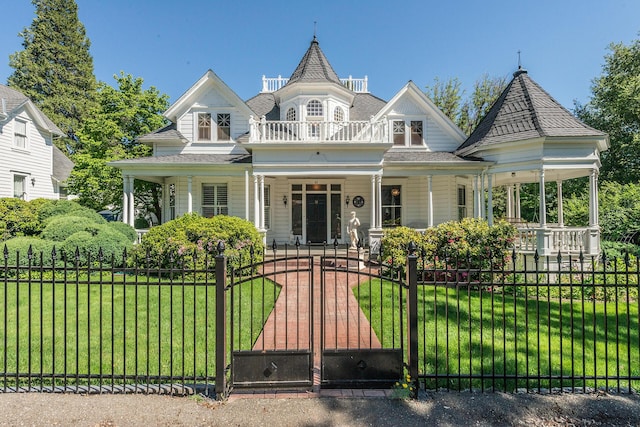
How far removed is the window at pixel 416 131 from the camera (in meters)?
15.8

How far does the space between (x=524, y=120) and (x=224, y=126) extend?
12.9 m

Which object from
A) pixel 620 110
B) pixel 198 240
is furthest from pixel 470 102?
pixel 198 240

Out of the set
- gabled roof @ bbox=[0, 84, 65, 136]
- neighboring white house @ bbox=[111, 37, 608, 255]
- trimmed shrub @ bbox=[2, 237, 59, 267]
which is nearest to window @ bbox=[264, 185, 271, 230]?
neighboring white house @ bbox=[111, 37, 608, 255]

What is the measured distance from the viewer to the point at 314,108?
1528cm

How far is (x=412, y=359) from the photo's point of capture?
3842 millimetres

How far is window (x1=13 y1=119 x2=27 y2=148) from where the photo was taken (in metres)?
18.5

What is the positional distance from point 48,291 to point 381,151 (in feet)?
36.9

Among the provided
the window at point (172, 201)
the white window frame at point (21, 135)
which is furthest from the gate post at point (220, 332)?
the white window frame at point (21, 135)

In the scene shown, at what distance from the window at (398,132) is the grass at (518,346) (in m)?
9.71

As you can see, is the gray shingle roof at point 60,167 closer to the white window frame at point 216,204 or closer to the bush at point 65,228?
the white window frame at point 216,204

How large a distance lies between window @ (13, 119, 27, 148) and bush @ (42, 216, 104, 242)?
1163 centimetres

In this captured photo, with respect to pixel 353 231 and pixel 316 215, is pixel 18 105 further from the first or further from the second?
pixel 353 231

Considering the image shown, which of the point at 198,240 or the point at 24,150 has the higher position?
the point at 24,150

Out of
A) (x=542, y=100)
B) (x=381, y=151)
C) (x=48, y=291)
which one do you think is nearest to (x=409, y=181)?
(x=381, y=151)
